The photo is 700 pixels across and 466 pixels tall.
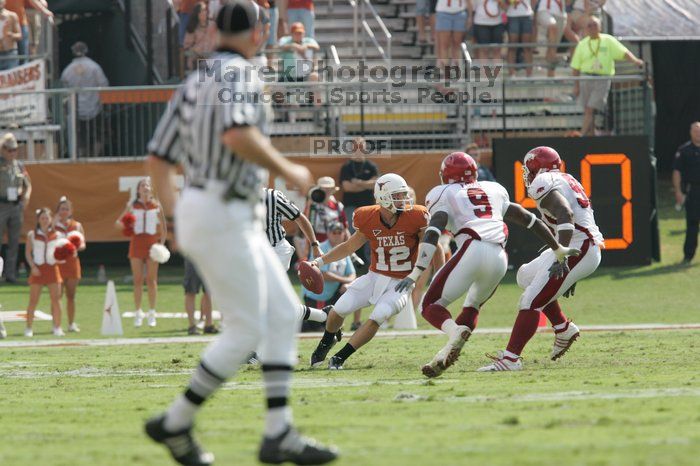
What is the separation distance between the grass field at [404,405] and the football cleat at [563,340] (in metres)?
0.16

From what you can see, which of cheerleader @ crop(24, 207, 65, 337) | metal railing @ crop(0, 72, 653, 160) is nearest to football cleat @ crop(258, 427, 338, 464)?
cheerleader @ crop(24, 207, 65, 337)

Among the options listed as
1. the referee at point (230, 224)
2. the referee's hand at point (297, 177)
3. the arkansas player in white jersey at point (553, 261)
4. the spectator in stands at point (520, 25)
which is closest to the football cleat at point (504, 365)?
the arkansas player in white jersey at point (553, 261)

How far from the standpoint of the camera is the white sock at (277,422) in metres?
5.90

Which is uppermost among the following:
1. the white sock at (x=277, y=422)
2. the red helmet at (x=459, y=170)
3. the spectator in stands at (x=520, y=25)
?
the spectator in stands at (x=520, y=25)

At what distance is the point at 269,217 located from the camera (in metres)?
12.6

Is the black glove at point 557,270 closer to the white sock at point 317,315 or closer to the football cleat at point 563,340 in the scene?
the football cleat at point 563,340

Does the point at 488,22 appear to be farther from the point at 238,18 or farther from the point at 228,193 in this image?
the point at 228,193

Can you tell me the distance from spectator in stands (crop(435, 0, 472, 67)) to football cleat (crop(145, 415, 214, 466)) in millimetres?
16449

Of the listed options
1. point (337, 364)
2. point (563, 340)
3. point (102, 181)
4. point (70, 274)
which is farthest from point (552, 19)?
point (337, 364)

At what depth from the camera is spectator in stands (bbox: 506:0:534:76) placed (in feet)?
71.7

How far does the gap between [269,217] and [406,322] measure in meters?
4.63

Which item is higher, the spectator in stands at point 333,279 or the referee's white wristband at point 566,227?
the referee's white wristband at point 566,227

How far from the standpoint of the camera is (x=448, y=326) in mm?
10320

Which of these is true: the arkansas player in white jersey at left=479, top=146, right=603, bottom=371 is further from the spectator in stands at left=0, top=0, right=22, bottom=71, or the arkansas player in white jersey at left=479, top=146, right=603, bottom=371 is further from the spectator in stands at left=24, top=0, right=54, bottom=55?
the spectator in stands at left=24, top=0, right=54, bottom=55
